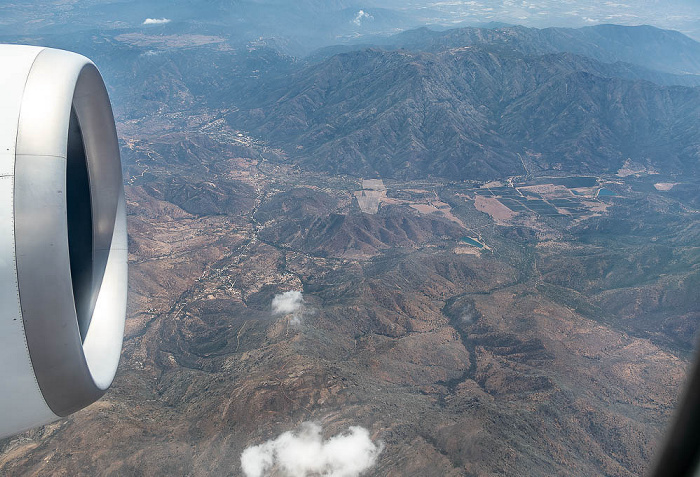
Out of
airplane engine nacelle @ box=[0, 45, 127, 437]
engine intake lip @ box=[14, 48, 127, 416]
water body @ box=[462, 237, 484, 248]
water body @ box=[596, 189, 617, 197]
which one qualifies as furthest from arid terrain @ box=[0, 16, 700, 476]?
airplane engine nacelle @ box=[0, 45, 127, 437]

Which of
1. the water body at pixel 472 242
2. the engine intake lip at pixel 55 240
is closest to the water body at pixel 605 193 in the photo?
the water body at pixel 472 242

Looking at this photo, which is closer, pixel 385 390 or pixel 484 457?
pixel 484 457

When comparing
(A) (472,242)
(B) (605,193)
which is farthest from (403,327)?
(B) (605,193)

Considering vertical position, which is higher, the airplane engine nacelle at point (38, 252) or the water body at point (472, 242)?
the airplane engine nacelle at point (38, 252)

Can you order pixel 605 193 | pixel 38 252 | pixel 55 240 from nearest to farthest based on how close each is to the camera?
pixel 38 252 → pixel 55 240 → pixel 605 193

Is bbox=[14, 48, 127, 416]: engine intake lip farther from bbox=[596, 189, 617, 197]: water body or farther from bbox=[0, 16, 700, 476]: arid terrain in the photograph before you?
bbox=[596, 189, 617, 197]: water body

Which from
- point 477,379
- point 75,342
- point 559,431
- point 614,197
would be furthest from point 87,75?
point 614,197

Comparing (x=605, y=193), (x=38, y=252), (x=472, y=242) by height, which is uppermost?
(x=38, y=252)

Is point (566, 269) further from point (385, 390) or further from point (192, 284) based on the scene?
point (192, 284)

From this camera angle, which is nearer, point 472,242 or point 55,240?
point 55,240

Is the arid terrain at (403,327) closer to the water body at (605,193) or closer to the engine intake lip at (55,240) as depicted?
the water body at (605,193)

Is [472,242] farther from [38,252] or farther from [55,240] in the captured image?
[38,252]
